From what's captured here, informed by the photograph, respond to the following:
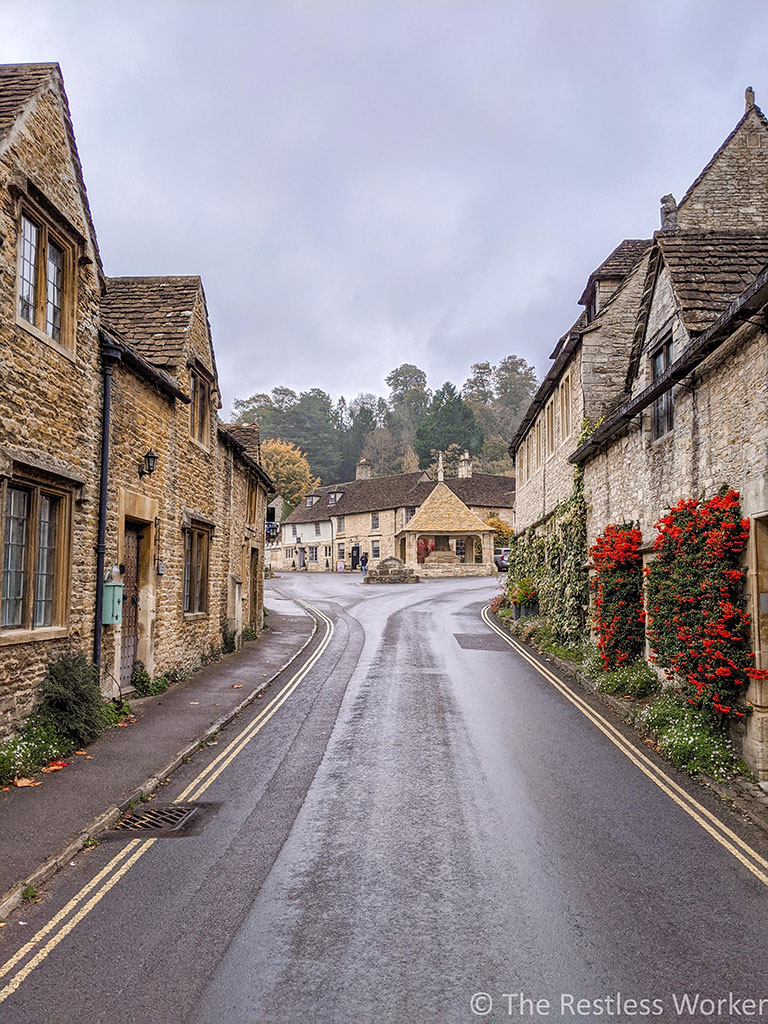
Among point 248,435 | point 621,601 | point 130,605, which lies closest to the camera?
point 130,605

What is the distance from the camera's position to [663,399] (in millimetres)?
12445

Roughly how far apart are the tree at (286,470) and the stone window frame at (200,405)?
63.3 metres

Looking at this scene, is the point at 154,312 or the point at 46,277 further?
the point at 154,312

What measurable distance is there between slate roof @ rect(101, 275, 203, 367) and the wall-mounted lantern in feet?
8.23

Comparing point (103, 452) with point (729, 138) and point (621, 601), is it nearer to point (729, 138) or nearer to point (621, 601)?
point (621, 601)

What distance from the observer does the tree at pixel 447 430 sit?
277 ft

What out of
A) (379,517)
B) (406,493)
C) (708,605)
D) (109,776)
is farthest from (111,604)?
(379,517)

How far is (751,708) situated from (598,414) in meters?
11.4

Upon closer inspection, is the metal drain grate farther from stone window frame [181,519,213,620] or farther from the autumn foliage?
stone window frame [181,519,213,620]

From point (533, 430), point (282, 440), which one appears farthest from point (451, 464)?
point (533, 430)

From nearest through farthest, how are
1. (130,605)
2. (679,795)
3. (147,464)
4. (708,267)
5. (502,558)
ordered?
(679,795)
(708,267)
(147,464)
(130,605)
(502,558)

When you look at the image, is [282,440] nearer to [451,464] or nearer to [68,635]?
[451,464]

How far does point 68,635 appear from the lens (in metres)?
9.98

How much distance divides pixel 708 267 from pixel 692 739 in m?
7.64
